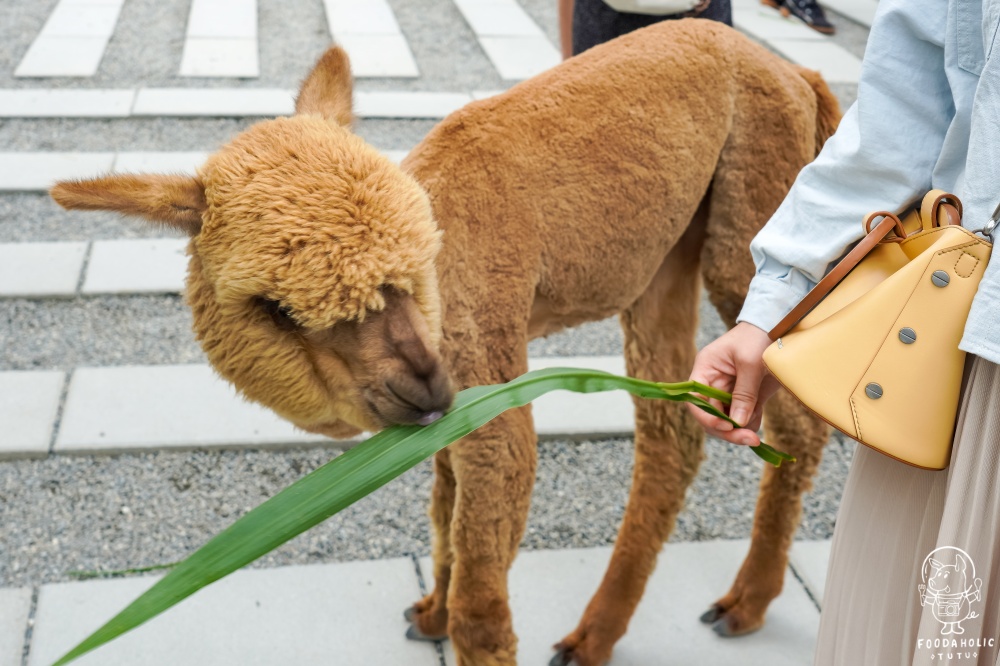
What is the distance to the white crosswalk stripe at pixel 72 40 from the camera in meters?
7.28

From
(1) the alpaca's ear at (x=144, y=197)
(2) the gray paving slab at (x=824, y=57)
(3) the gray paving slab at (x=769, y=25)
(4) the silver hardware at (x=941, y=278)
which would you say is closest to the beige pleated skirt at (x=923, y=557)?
(4) the silver hardware at (x=941, y=278)

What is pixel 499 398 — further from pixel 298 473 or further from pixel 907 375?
pixel 298 473

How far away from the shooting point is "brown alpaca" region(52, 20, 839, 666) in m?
1.55

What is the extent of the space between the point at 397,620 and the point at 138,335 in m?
2.16

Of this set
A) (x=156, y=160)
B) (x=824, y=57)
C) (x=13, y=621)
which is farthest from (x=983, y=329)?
(x=824, y=57)

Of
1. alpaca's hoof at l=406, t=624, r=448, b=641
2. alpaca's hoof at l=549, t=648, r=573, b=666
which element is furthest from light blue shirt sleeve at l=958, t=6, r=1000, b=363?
alpaca's hoof at l=406, t=624, r=448, b=641

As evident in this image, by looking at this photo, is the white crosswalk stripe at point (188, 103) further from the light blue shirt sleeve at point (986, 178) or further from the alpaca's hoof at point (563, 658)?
the light blue shirt sleeve at point (986, 178)

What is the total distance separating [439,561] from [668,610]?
0.87m

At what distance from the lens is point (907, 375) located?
1.31 meters

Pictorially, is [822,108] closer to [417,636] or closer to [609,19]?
[609,19]

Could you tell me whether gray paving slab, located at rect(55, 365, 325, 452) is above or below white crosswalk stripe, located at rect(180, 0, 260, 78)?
above

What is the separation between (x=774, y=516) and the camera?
2754 mm

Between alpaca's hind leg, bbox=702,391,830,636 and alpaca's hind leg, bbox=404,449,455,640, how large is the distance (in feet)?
2.77

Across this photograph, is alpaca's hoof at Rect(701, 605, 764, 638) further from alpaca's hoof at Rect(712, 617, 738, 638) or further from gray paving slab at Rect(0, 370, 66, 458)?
gray paving slab at Rect(0, 370, 66, 458)
